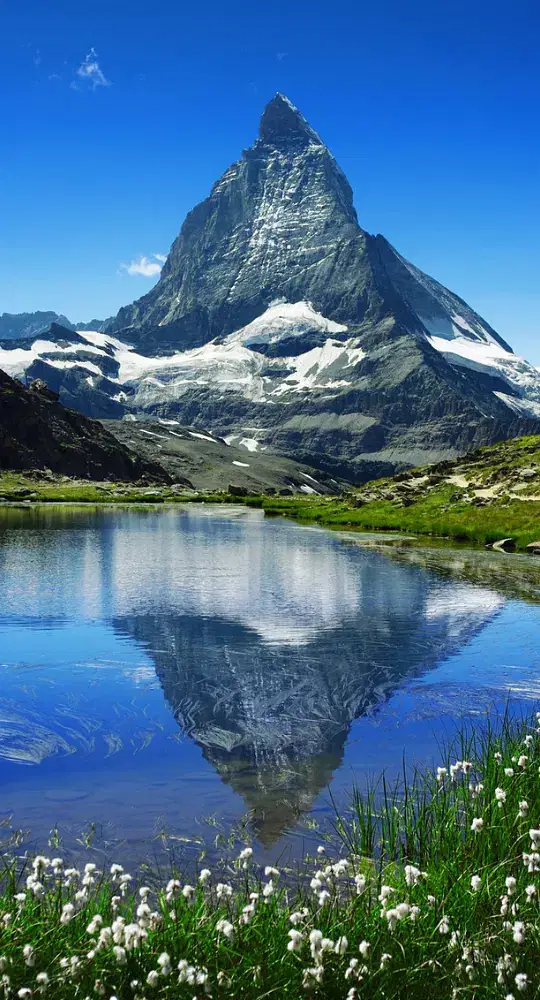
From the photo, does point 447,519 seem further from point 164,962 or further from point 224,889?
point 164,962

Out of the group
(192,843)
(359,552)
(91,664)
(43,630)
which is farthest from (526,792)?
(359,552)

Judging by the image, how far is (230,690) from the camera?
19.5 m

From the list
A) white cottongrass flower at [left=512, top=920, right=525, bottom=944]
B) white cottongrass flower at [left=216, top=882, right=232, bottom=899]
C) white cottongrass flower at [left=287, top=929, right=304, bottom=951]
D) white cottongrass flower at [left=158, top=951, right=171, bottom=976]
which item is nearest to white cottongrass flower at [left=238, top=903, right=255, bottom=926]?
white cottongrass flower at [left=216, top=882, right=232, bottom=899]

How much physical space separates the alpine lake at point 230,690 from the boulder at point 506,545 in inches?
603

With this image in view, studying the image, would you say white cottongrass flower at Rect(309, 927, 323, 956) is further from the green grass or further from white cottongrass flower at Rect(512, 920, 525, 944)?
the green grass

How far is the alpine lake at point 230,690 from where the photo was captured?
11.8 metres

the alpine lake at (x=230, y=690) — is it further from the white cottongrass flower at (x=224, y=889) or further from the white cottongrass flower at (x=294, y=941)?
the white cottongrass flower at (x=294, y=941)

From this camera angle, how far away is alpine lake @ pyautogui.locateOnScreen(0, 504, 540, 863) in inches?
466

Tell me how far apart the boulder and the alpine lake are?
15.3 meters

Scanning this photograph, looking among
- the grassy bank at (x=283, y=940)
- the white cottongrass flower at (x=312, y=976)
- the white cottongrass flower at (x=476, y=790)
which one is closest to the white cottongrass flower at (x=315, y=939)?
the grassy bank at (x=283, y=940)

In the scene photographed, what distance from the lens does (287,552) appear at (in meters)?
55.2

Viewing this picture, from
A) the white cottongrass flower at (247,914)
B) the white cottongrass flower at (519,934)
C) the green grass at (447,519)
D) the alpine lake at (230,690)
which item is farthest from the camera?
the green grass at (447,519)

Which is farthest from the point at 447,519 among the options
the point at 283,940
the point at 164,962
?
the point at 164,962

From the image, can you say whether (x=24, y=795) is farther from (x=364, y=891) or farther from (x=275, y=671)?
(x=275, y=671)
